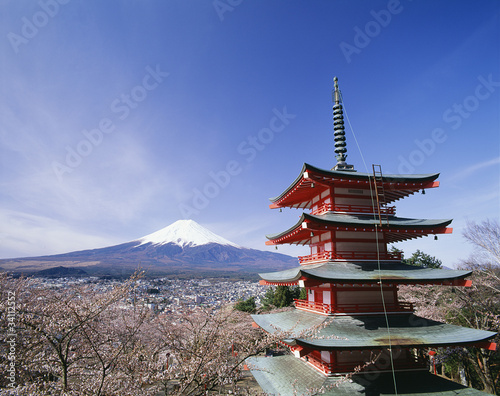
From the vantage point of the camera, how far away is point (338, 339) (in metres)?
8.53

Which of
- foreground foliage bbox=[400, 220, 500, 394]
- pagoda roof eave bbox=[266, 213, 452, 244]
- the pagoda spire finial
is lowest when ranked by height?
foreground foliage bbox=[400, 220, 500, 394]

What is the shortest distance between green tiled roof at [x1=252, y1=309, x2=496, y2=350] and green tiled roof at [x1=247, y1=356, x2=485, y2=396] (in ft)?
3.68

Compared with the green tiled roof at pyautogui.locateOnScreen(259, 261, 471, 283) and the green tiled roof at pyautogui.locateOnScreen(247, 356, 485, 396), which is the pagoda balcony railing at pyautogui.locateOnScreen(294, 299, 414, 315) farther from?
the green tiled roof at pyautogui.locateOnScreen(247, 356, 485, 396)

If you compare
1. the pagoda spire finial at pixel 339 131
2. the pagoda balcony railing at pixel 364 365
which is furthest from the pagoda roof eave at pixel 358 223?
the pagoda balcony railing at pixel 364 365

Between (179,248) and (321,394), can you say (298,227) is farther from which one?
Answer: (179,248)

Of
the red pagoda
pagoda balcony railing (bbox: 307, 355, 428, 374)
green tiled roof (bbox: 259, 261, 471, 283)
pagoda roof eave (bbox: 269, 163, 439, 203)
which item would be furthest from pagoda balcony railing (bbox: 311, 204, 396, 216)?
pagoda balcony railing (bbox: 307, 355, 428, 374)

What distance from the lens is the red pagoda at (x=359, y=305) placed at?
28.3 ft

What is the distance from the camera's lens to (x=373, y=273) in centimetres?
987

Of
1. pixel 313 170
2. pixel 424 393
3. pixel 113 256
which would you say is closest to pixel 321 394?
pixel 424 393

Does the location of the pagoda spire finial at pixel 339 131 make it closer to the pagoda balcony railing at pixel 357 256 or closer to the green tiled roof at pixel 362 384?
the pagoda balcony railing at pixel 357 256

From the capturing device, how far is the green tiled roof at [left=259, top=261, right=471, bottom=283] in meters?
9.18

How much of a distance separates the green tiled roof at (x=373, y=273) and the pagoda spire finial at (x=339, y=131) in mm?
4574

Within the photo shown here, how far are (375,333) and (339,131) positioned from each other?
353 inches

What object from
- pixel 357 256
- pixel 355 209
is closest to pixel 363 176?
pixel 355 209
